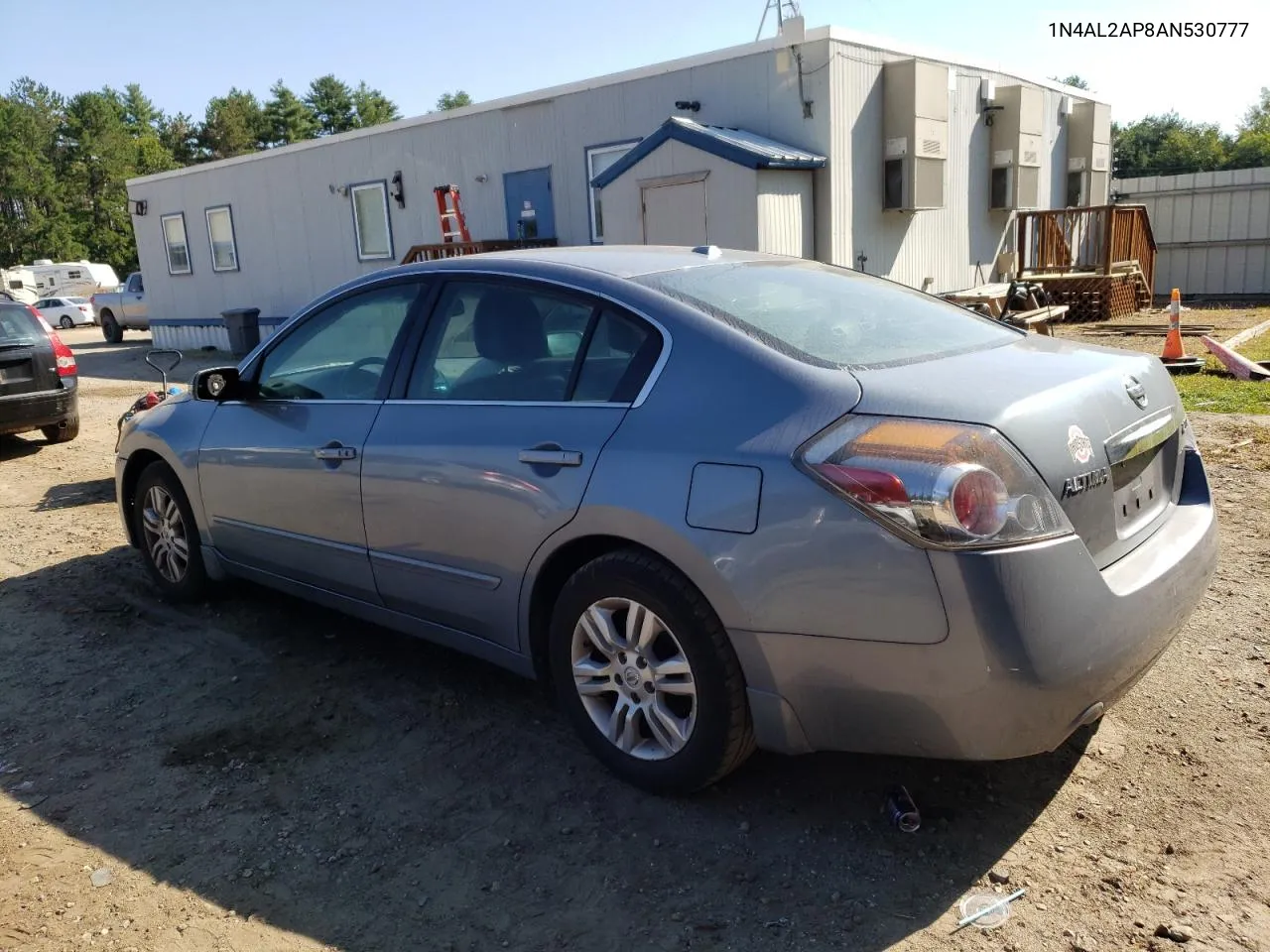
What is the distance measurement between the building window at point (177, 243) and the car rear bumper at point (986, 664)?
2120 cm

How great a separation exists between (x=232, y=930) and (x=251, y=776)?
2.58 feet

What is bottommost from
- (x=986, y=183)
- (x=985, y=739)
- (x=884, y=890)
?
(x=884, y=890)

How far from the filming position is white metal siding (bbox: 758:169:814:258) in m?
11.0

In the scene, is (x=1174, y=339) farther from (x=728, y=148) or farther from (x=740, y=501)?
(x=740, y=501)

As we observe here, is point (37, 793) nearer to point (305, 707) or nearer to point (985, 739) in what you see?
point (305, 707)

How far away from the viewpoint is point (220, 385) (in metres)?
4.35

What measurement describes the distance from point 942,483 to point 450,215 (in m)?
13.9

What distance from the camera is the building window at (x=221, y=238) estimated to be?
19.7 metres

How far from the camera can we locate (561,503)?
299cm

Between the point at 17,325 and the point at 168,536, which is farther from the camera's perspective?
the point at 17,325

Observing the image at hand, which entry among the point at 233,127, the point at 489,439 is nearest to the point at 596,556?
the point at 489,439

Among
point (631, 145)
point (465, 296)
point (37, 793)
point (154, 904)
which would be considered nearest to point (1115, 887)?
point (154, 904)

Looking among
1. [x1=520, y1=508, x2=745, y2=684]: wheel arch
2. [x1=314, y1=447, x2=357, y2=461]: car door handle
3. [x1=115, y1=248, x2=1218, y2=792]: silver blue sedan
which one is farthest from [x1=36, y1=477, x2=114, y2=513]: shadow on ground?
[x1=520, y1=508, x2=745, y2=684]: wheel arch

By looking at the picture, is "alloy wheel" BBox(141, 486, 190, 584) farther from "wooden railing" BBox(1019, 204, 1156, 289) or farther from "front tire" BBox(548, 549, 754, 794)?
"wooden railing" BBox(1019, 204, 1156, 289)
